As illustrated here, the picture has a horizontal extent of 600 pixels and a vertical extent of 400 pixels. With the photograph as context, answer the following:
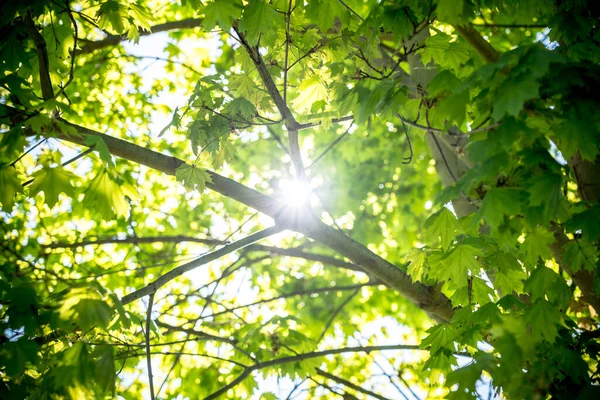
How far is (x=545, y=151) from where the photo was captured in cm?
171

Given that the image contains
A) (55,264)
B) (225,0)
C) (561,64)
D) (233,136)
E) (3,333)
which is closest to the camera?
(561,64)

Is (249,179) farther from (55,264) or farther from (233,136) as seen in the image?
(233,136)

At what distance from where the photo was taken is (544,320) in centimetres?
189

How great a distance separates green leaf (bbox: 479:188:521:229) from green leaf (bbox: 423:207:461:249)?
1.47ft

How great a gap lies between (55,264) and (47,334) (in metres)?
3.88

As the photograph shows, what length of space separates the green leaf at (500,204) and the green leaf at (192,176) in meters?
1.49

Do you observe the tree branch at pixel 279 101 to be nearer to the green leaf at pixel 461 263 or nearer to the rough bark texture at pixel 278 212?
the rough bark texture at pixel 278 212

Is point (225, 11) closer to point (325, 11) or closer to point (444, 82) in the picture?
point (325, 11)

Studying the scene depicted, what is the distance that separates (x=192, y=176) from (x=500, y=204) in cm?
163

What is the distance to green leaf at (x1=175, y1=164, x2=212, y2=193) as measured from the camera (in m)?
2.40

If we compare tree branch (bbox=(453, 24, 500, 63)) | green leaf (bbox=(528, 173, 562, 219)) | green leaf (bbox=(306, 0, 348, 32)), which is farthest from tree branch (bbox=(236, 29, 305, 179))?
tree branch (bbox=(453, 24, 500, 63))

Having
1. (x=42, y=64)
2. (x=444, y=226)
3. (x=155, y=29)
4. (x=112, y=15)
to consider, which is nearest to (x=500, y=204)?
(x=444, y=226)

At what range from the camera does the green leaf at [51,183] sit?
1936 mm

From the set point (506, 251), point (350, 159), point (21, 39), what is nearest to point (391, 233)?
point (350, 159)
